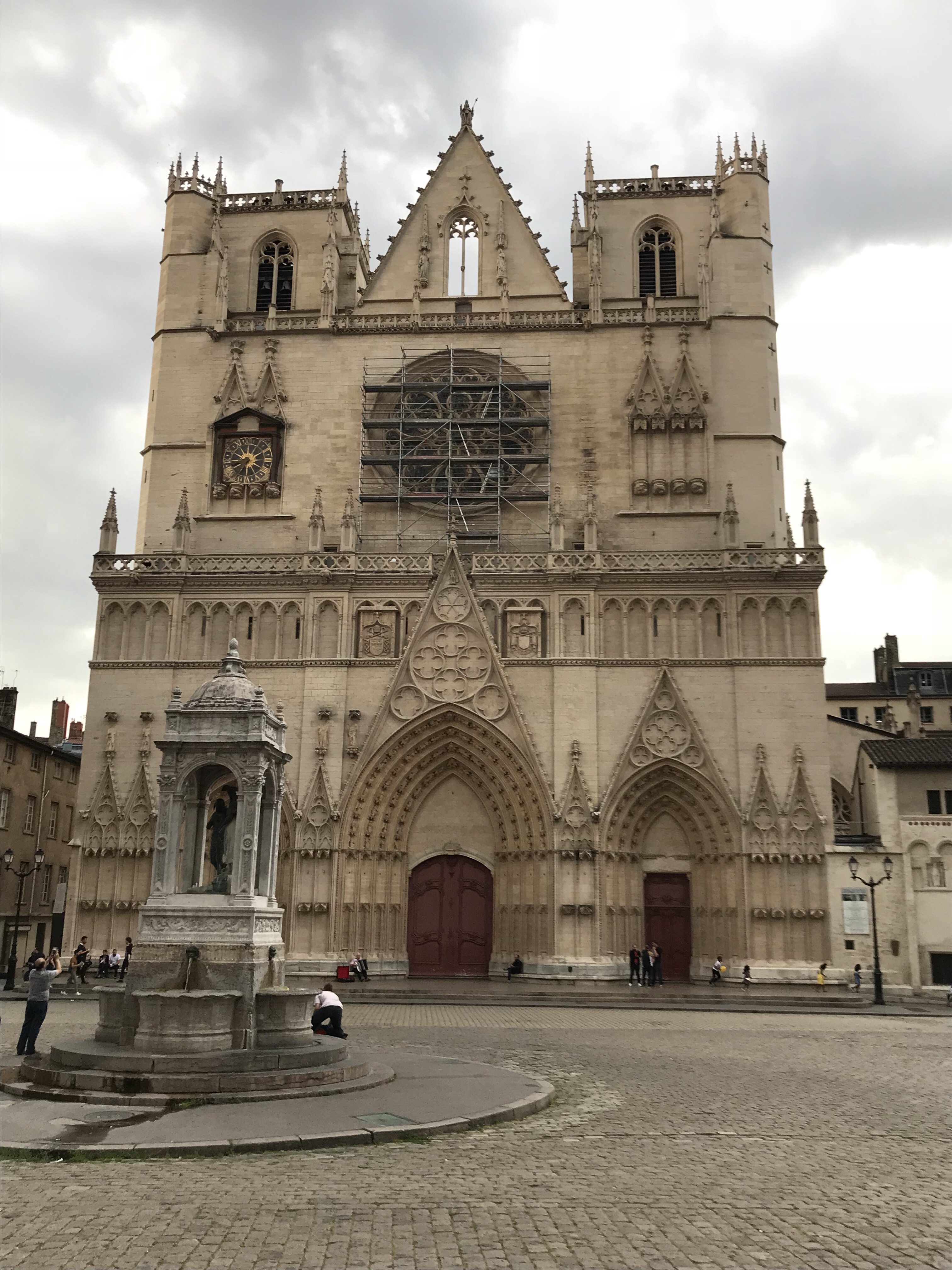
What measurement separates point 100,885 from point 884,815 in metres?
23.3

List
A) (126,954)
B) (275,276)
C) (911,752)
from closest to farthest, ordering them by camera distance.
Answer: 1. (126,954)
2. (911,752)
3. (275,276)

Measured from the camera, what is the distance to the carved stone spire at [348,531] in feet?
117

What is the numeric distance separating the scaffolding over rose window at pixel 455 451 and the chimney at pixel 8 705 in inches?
755

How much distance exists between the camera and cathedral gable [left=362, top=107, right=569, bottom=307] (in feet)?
131

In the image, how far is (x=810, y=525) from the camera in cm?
3459

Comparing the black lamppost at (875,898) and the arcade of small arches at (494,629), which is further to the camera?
the arcade of small arches at (494,629)

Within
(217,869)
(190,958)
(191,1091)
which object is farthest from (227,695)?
(191,1091)

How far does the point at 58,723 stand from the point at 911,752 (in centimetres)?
4432

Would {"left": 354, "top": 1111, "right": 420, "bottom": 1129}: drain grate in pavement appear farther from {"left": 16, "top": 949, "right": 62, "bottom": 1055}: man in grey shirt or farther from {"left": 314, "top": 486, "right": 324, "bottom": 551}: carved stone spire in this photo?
{"left": 314, "top": 486, "right": 324, "bottom": 551}: carved stone spire

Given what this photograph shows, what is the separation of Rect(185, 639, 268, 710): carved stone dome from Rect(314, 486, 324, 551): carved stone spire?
19.0 m

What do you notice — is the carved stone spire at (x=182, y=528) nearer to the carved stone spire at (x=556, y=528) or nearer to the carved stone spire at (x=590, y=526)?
the carved stone spire at (x=556, y=528)

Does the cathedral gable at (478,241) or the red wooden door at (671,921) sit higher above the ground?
the cathedral gable at (478,241)

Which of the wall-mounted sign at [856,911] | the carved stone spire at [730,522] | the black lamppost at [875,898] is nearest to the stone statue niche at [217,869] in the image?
the black lamppost at [875,898]

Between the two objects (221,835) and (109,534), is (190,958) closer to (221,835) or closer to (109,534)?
(221,835)
